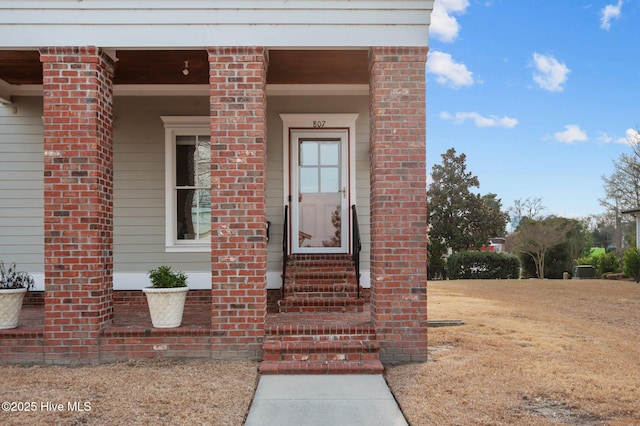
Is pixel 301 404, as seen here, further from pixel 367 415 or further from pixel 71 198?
pixel 71 198

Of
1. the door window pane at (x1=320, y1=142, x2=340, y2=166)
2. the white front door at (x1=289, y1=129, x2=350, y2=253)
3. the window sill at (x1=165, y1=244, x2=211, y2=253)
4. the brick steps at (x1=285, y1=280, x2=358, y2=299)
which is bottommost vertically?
the brick steps at (x1=285, y1=280, x2=358, y2=299)

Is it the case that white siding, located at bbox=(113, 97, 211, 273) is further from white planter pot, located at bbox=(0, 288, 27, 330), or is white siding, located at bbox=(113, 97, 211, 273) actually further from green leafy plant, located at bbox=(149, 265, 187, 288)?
white planter pot, located at bbox=(0, 288, 27, 330)

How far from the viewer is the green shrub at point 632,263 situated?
15.4 meters

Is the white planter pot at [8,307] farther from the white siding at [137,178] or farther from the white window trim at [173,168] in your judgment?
the white window trim at [173,168]

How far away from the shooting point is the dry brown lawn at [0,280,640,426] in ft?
11.7

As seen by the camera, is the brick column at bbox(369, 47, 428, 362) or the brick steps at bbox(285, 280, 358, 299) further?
the brick steps at bbox(285, 280, 358, 299)

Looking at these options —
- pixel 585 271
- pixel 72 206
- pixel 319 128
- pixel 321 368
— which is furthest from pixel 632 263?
pixel 72 206

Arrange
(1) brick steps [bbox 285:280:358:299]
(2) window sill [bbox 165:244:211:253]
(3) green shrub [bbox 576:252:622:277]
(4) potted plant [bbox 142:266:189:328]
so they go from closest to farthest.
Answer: (4) potted plant [bbox 142:266:189:328]
(1) brick steps [bbox 285:280:358:299]
(2) window sill [bbox 165:244:211:253]
(3) green shrub [bbox 576:252:622:277]

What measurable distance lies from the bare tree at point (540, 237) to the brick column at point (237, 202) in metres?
15.8

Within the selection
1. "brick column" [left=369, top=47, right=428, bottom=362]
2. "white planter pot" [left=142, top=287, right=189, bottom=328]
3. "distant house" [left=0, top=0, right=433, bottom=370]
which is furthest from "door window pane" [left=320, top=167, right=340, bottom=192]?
"white planter pot" [left=142, top=287, right=189, bottom=328]

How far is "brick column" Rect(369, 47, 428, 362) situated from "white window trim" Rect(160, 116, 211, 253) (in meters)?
3.05

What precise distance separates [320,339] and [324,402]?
111 cm

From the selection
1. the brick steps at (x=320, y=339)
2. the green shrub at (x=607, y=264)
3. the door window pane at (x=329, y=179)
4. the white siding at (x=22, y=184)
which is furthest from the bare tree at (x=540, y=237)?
the white siding at (x=22, y=184)

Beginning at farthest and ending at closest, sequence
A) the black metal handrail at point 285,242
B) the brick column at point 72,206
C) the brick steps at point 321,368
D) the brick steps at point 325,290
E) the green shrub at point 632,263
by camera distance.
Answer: the green shrub at point 632,263, the black metal handrail at point 285,242, the brick steps at point 325,290, the brick column at point 72,206, the brick steps at point 321,368
